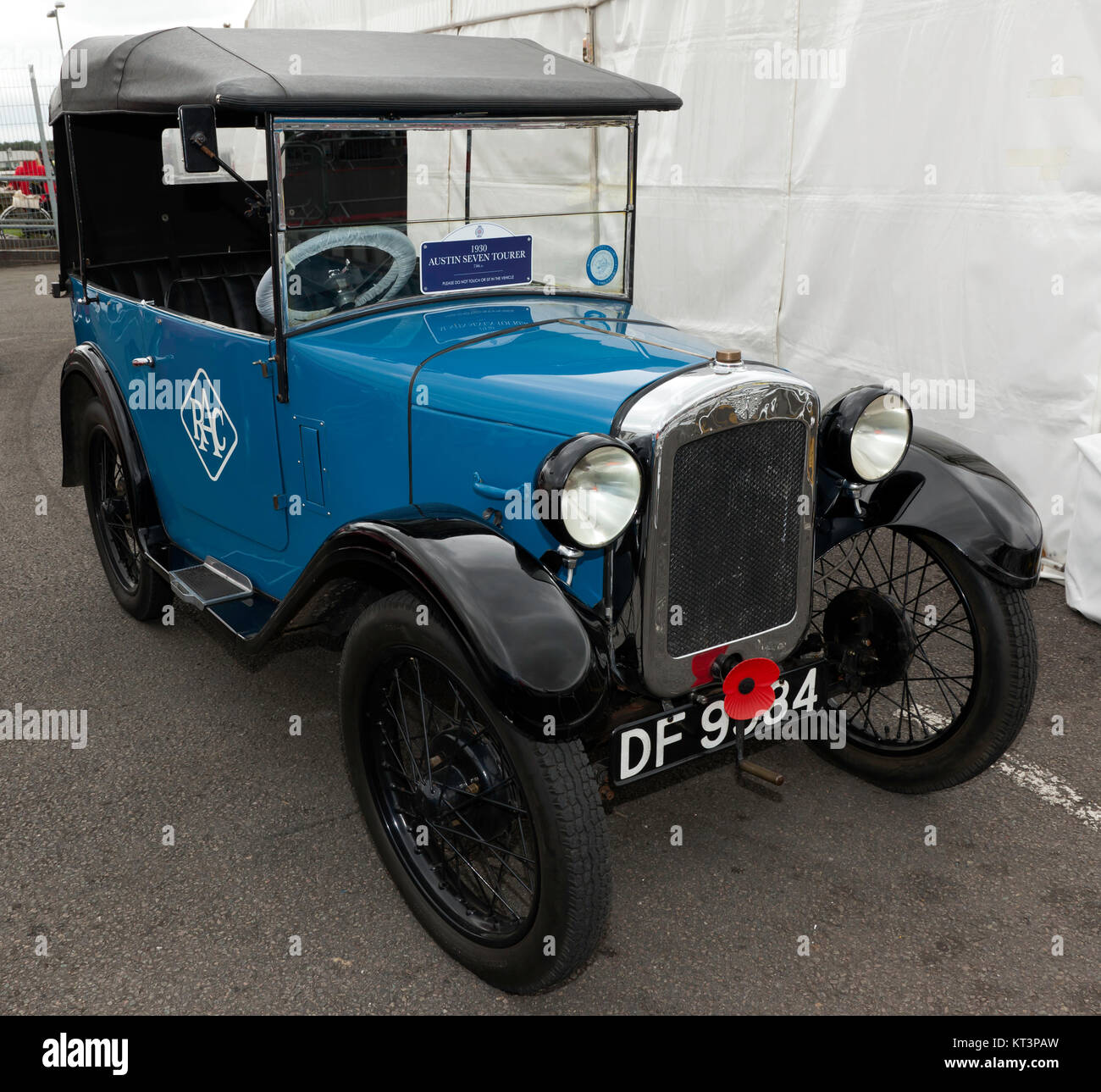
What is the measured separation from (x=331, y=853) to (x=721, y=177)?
4658 millimetres

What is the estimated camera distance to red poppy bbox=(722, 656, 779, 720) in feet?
7.61

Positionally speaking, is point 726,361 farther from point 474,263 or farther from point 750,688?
point 474,263

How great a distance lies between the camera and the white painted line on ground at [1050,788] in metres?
2.85

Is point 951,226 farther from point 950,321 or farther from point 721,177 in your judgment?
point 721,177

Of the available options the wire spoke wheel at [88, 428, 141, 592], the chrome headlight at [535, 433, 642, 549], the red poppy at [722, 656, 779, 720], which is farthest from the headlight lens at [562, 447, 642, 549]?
the wire spoke wheel at [88, 428, 141, 592]

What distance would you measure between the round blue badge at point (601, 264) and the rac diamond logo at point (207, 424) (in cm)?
117

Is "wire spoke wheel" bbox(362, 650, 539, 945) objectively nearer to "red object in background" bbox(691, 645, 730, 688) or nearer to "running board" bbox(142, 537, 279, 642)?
"red object in background" bbox(691, 645, 730, 688)

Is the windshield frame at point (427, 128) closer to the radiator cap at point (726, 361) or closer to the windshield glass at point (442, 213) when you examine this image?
the windshield glass at point (442, 213)

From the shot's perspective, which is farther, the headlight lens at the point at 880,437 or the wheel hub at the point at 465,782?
the headlight lens at the point at 880,437

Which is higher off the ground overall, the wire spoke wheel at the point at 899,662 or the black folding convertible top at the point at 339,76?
the black folding convertible top at the point at 339,76

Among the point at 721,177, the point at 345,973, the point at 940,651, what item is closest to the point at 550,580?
the point at 345,973

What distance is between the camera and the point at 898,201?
4.97m

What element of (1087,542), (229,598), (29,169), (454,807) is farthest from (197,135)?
(29,169)

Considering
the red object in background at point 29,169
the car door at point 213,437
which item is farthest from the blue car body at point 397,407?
the red object in background at point 29,169
